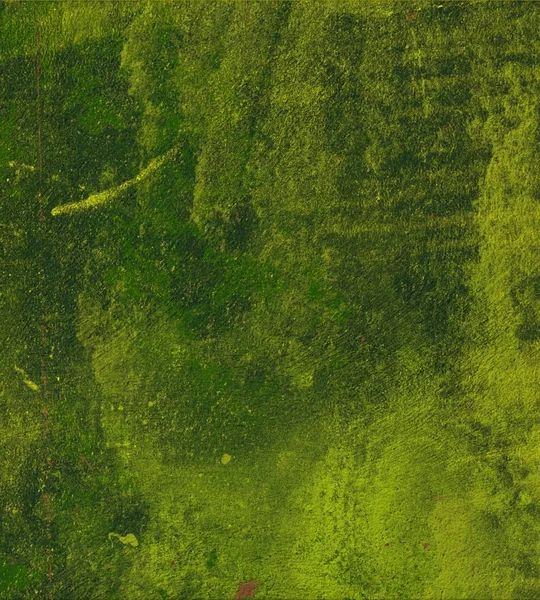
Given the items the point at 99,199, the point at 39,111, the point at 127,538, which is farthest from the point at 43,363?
the point at 39,111

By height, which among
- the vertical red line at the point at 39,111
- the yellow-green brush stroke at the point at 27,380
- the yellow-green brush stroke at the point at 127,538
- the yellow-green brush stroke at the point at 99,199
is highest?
the vertical red line at the point at 39,111

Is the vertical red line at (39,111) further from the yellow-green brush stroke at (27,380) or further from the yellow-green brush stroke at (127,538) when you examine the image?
the yellow-green brush stroke at (127,538)

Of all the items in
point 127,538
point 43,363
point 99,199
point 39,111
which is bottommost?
point 127,538

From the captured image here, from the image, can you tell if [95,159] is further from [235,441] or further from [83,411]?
[235,441]

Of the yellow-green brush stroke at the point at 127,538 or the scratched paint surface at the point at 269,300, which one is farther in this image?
the yellow-green brush stroke at the point at 127,538

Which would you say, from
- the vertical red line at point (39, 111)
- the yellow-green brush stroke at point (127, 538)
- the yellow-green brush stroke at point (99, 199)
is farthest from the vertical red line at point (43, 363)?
the yellow-green brush stroke at point (127, 538)

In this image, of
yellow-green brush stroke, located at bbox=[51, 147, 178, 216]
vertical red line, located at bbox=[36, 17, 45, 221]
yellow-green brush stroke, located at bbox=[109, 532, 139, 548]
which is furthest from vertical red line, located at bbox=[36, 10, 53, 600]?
yellow-green brush stroke, located at bbox=[109, 532, 139, 548]

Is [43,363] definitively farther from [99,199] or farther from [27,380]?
[99,199]

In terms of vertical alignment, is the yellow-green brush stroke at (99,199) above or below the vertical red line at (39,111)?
below

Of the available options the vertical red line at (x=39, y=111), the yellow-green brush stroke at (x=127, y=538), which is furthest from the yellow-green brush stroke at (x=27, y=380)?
the yellow-green brush stroke at (x=127, y=538)

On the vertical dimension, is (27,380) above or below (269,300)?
below
